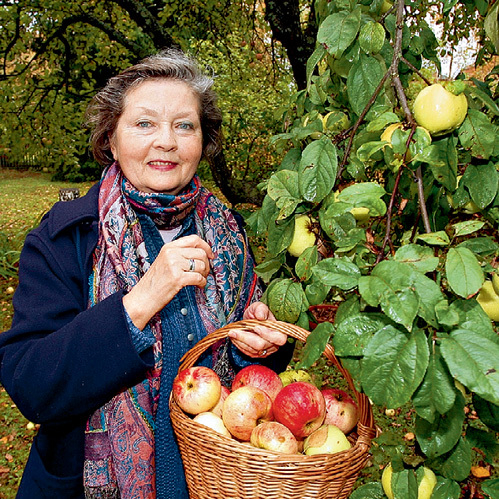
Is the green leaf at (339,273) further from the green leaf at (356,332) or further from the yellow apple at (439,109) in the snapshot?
the yellow apple at (439,109)

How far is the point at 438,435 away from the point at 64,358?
0.91m

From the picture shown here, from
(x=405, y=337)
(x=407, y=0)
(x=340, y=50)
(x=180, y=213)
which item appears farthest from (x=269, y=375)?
(x=407, y=0)

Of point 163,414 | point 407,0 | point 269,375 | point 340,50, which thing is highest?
point 407,0

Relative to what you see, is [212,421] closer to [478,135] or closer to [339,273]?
[339,273]

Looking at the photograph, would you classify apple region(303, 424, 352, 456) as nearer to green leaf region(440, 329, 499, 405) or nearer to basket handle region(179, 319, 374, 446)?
basket handle region(179, 319, 374, 446)

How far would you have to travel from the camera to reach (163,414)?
166cm

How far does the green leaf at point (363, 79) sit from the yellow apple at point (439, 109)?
19 centimetres

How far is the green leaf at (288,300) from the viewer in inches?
47.4

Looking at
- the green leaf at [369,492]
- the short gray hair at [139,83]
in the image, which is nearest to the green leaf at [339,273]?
the green leaf at [369,492]

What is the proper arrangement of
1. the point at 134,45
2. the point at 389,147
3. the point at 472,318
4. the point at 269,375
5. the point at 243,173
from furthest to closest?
1. the point at 243,173
2. the point at 134,45
3. the point at 269,375
4. the point at 389,147
5. the point at 472,318

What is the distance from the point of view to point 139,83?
181 cm

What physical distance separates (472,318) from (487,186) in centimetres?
37

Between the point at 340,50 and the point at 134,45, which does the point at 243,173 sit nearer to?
the point at 134,45

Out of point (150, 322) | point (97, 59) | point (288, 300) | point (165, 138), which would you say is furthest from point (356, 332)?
point (97, 59)
